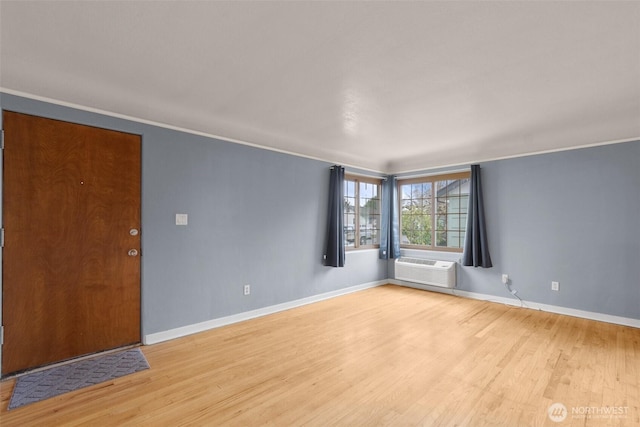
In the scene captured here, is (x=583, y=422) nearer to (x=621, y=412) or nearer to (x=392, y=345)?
(x=621, y=412)

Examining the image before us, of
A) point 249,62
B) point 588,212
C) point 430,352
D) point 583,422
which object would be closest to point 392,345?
point 430,352

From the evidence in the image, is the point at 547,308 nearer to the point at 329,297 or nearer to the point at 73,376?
the point at 329,297

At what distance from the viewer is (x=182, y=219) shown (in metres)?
3.31

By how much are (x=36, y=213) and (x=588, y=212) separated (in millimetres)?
6010

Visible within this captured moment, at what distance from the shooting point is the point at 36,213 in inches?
100.0

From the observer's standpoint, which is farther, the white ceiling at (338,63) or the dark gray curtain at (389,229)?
the dark gray curtain at (389,229)

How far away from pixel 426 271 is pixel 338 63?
13.3 feet

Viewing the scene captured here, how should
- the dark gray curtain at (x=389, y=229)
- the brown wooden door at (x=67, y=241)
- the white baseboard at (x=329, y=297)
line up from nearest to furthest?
1. the brown wooden door at (x=67, y=241)
2. the white baseboard at (x=329, y=297)
3. the dark gray curtain at (x=389, y=229)

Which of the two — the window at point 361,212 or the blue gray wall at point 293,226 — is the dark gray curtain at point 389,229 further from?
the blue gray wall at point 293,226

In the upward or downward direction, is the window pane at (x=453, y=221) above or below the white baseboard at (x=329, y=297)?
above

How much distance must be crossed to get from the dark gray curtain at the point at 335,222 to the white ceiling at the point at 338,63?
4.12ft

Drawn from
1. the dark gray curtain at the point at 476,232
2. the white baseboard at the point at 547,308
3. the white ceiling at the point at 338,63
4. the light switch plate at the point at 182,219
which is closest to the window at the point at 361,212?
the white baseboard at the point at 547,308

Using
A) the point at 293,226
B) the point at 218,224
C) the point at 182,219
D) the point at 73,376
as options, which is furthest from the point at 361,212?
the point at 73,376

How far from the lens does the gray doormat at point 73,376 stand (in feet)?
7.13
